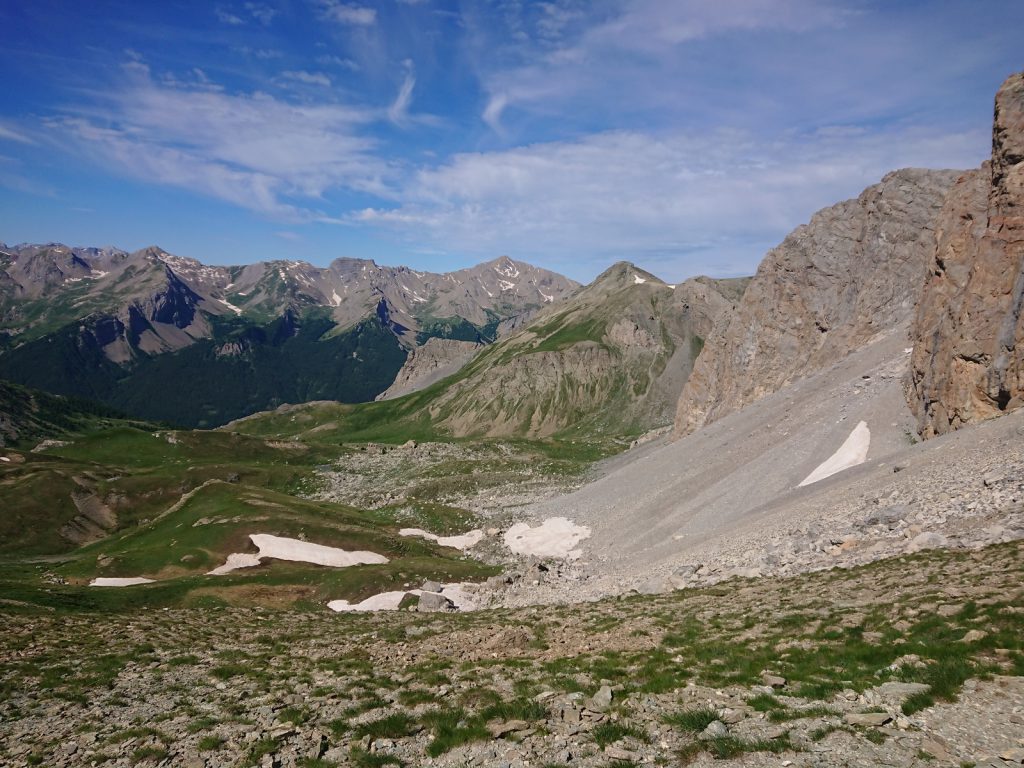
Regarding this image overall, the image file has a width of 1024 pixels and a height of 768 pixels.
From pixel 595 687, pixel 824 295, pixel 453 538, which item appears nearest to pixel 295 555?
pixel 453 538

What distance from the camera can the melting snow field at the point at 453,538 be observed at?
76062mm

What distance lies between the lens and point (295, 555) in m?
63.4

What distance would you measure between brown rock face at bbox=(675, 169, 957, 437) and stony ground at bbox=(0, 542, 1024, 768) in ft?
226

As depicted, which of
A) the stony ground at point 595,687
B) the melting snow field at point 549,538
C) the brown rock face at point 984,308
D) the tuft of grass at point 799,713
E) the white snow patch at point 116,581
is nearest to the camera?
the stony ground at point 595,687

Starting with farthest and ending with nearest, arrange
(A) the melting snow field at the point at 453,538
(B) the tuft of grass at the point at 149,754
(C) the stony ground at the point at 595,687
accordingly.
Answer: (A) the melting snow field at the point at 453,538 → (B) the tuft of grass at the point at 149,754 → (C) the stony ground at the point at 595,687

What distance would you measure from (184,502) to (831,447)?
87.4 m

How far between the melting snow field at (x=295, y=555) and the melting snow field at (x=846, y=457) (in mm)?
46999

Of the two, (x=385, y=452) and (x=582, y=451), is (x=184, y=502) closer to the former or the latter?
(x=385, y=452)

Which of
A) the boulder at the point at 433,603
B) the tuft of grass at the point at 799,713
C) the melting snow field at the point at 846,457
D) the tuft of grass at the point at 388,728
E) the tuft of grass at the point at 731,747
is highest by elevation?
the tuft of grass at the point at 731,747

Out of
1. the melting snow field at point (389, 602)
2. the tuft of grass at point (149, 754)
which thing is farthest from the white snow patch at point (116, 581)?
the tuft of grass at point (149, 754)

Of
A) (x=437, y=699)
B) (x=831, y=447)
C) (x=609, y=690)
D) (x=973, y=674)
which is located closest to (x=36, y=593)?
(x=437, y=699)

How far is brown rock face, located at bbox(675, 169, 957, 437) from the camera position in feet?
270

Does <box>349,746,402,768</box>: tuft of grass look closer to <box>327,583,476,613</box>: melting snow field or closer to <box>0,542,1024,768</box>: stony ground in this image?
<box>0,542,1024,768</box>: stony ground

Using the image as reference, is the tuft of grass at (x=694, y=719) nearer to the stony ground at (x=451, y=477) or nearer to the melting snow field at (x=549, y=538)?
the melting snow field at (x=549, y=538)
